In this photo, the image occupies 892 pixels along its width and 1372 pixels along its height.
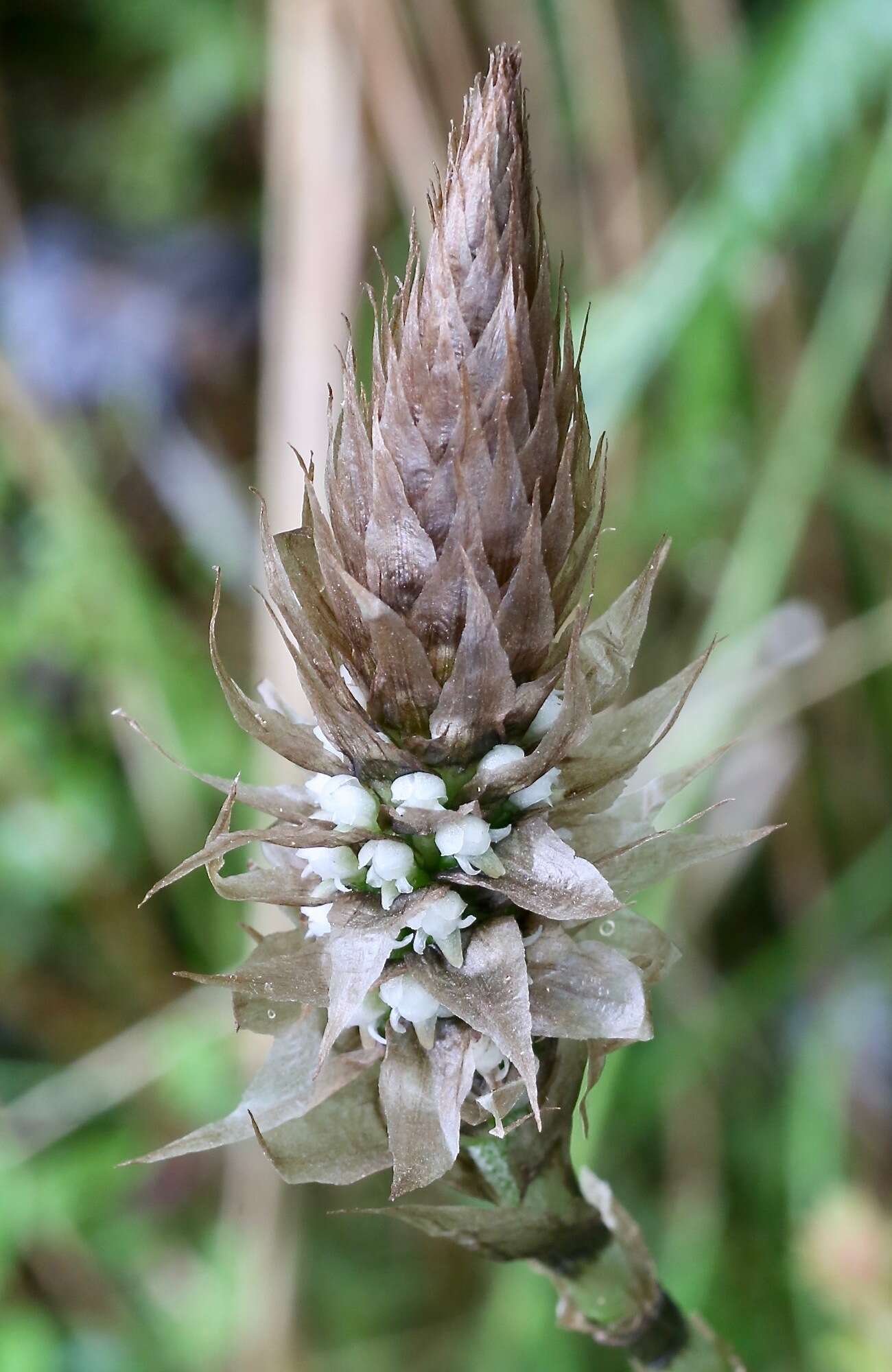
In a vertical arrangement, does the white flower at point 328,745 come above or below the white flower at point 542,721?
above

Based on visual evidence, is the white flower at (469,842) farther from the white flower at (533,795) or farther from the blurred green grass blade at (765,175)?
the blurred green grass blade at (765,175)

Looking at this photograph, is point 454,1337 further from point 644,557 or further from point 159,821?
point 644,557

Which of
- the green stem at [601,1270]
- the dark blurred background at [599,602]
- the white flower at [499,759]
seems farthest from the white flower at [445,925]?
the dark blurred background at [599,602]

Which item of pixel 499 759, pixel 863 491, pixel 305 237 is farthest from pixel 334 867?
pixel 863 491

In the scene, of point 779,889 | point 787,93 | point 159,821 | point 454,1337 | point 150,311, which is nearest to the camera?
point 787,93

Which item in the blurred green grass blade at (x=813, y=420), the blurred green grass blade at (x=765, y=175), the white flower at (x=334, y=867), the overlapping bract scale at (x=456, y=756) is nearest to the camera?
the overlapping bract scale at (x=456, y=756)

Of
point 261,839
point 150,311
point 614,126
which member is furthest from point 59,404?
point 261,839

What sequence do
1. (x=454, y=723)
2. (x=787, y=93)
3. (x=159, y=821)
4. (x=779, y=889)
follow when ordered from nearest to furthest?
1. (x=454, y=723)
2. (x=787, y=93)
3. (x=159, y=821)
4. (x=779, y=889)

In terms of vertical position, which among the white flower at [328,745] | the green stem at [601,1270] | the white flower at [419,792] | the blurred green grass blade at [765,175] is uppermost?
the blurred green grass blade at [765,175]
